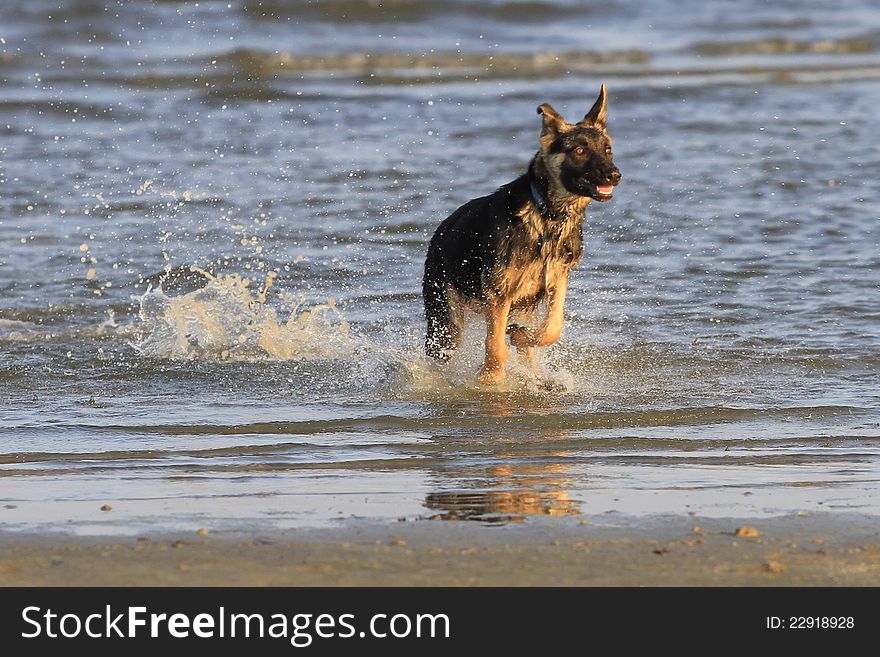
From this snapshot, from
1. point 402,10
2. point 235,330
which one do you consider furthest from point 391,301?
point 402,10

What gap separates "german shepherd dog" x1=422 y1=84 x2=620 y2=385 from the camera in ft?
24.7

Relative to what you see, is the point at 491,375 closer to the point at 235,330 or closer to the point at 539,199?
Result: the point at 539,199

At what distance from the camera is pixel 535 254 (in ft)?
25.7

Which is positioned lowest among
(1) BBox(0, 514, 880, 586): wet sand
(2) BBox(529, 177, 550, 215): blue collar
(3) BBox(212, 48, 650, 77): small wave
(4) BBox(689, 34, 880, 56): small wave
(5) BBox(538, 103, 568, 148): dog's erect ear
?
(1) BBox(0, 514, 880, 586): wet sand

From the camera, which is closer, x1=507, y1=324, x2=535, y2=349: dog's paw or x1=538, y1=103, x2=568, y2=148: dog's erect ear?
x1=538, y1=103, x2=568, y2=148: dog's erect ear

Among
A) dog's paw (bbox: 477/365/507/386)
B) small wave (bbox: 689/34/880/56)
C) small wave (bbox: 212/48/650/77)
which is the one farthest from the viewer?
small wave (bbox: 689/34/880/56)

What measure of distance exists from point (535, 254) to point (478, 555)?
3247 mm

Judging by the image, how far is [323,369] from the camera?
8.20m

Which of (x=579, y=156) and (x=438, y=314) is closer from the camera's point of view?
(x=579, y=156)

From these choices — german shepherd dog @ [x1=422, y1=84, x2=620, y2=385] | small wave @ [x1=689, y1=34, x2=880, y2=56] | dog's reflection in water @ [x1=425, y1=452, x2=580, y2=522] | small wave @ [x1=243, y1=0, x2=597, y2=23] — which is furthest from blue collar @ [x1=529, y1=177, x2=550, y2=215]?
small wave @ [x1=243, y1=0, x2=597, y2=23]

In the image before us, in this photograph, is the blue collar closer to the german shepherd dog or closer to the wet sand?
the german shepherd dog

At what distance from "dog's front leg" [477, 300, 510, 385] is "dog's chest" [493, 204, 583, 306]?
0.27 feet

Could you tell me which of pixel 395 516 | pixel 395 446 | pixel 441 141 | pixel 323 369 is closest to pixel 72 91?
pixel 441 141

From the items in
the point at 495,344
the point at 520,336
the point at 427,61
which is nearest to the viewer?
the point at 495,344
